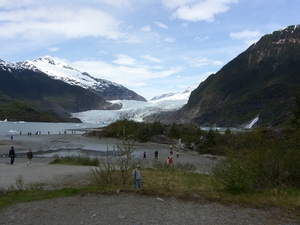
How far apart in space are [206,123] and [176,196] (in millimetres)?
167947

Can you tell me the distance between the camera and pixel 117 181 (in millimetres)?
13984

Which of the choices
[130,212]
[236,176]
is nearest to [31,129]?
[236,176]

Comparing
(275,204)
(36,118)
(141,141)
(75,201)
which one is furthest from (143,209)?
(36,118)

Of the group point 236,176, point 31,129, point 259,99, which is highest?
point 259,99

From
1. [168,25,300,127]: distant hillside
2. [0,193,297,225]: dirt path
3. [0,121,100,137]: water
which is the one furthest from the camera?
[168,25,300,127]: distant hillside

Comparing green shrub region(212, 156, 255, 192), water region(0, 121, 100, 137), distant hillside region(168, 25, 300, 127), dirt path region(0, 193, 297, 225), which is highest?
distant hillside region(168, 25, 300, 127)

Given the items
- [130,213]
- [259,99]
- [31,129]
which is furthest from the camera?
[259,99]

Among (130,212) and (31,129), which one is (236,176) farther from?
(31,129)

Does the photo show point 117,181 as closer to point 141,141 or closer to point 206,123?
point 141,141

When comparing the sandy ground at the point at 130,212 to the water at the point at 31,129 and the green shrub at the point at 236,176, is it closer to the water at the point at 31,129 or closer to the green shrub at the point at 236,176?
the green shrub at the point at 236,176

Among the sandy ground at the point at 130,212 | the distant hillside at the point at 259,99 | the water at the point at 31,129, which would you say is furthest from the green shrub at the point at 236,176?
the distant hillside at the point at 259,99

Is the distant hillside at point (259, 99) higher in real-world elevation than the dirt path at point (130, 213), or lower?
higher

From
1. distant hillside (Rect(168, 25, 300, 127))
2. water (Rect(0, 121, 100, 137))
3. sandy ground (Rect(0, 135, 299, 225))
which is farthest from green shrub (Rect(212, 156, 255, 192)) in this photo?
distant hillside (Rect(168, 25, 300, 127))

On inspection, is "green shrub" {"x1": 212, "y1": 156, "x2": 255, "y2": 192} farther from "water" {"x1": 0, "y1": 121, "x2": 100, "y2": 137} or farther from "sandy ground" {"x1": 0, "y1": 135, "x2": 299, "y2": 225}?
"water" {"x1": 0, "y1": 121, "x2": 100, "y2": 137}
